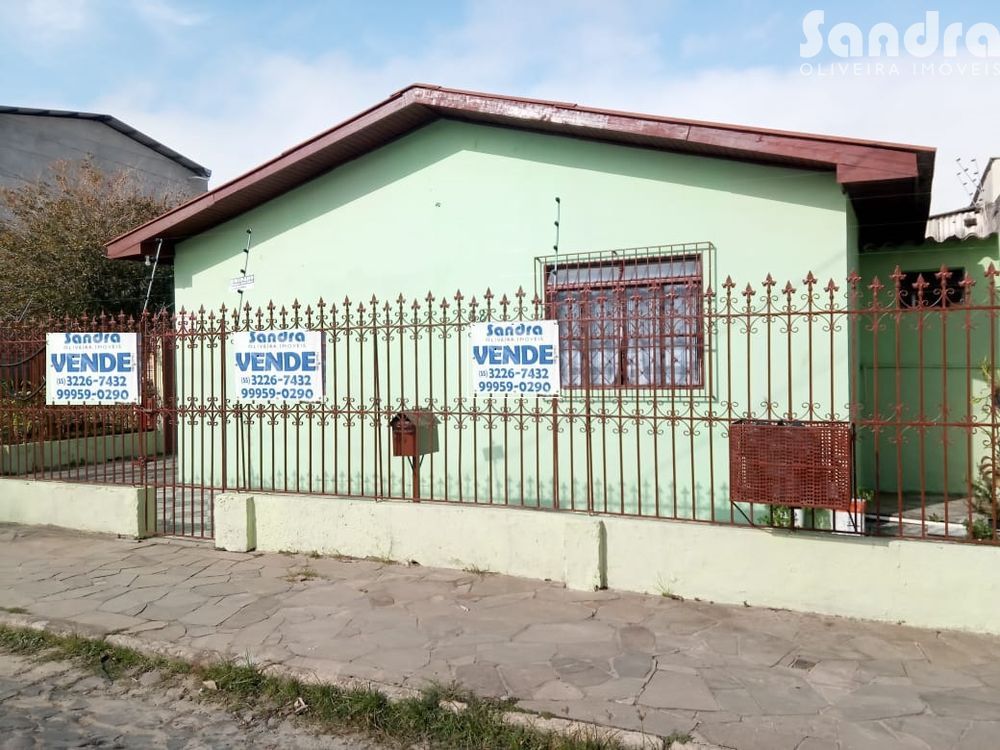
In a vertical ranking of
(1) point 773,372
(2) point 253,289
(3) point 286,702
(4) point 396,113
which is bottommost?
(3) point 286,702

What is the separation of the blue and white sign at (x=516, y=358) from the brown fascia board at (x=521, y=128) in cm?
235

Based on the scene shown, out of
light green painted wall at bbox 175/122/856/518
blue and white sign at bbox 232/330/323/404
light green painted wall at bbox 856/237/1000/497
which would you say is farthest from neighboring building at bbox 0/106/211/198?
light green painted wall at bbox 856/237/1000/497

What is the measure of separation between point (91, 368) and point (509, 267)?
4555 millimetres

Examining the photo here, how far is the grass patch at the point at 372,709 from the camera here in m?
3.44

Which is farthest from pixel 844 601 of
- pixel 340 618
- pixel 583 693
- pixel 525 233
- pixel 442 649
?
pixel 525 233

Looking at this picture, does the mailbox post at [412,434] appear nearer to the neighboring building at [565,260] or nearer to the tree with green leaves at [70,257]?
the neighboring building at [565,260]

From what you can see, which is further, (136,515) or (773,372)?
(136,515)

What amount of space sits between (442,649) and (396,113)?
577cm

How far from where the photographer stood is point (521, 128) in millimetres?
7738

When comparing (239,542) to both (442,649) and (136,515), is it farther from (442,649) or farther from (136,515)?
(442,649)

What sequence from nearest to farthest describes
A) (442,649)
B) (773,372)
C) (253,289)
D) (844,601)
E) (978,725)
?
(978,725) < (442,649) < (844,601) < (773,372) < (253,289)

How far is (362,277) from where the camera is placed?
28.0 ft

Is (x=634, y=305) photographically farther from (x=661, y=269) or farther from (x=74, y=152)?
(x=74, y=152)

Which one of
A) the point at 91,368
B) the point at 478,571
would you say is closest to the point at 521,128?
the point at 478,571
